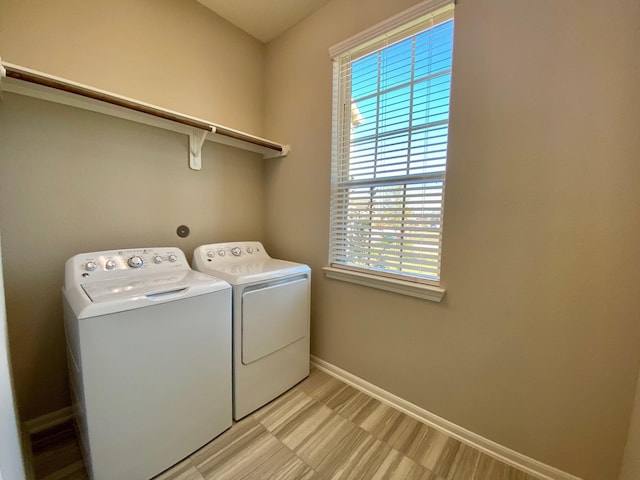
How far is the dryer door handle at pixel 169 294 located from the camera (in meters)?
1.09

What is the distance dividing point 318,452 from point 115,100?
207 cm

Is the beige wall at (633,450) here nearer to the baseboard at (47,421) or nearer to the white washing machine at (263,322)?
the white washing machine at (263,322)

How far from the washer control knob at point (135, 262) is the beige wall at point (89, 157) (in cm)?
24

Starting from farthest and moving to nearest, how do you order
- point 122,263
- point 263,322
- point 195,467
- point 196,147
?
point 196,147
point 263,322
point 122,263
point 195,467

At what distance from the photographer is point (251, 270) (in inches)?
62.2

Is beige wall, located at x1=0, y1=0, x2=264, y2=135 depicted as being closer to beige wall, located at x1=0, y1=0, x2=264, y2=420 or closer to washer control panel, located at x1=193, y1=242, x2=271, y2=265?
beige wall, located at x1=0, y1=0, x2=264, y2=420

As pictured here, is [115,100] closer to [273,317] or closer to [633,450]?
[273,317]

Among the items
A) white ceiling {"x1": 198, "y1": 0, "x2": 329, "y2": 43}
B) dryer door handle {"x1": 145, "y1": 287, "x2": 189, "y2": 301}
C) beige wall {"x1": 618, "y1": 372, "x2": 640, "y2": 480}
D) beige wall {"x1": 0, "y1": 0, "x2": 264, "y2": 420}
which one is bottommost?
beige wall {"x1": 618, "y1": 372, "x2": 640, "y2": 480}

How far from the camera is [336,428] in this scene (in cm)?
142

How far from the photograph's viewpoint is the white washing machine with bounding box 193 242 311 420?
1419 millimetres

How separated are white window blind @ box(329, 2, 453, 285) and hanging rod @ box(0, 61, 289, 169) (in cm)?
70

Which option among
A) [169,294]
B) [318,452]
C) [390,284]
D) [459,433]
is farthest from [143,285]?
[459,433]

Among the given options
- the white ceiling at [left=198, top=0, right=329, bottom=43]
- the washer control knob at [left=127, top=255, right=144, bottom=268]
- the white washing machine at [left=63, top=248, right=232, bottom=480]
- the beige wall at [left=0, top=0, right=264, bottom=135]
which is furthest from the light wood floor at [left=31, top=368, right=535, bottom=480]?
the white ceiling at [left=198, top=0, right=329, bottom=43]

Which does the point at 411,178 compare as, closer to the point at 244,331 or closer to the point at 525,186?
the point at 525,186
